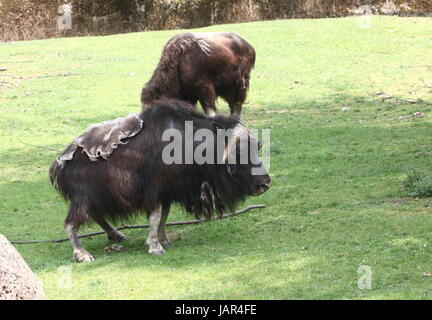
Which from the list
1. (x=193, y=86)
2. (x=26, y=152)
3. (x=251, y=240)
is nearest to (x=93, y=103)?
(x=26, y=152)

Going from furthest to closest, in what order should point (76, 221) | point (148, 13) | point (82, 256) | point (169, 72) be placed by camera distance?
1. point (148, 13)
2. point (169, 72)
3. point (76, 221)
4. point (82, 256)

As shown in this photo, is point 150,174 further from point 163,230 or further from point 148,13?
point 148,13

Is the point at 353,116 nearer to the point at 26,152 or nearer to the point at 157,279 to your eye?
the point at 26,152

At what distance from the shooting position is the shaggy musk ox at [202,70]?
39.3 ft

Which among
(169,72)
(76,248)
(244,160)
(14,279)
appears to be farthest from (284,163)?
(14,279)

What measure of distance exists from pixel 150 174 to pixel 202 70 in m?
3.73

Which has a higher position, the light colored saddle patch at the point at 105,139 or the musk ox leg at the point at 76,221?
the light colored saddle patch at the point at 105,139

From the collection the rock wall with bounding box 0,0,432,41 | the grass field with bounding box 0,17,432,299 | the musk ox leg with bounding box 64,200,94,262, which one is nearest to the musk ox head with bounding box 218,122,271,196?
the grass field with bounding box 0,17,432,299

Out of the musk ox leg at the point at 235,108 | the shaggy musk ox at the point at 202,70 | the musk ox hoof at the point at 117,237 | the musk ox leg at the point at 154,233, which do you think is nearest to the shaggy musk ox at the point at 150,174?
the musk ox leg at the point at 154,233

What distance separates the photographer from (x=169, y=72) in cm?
1199

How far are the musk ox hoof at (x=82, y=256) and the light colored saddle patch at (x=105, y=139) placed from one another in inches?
39.3

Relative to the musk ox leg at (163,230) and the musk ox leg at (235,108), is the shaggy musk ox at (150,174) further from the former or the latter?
the musk ox leg at (235,108)

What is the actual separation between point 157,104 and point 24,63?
14.2m

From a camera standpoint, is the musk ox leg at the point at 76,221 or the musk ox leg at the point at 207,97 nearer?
the musk ox leg at the point at 76,221
